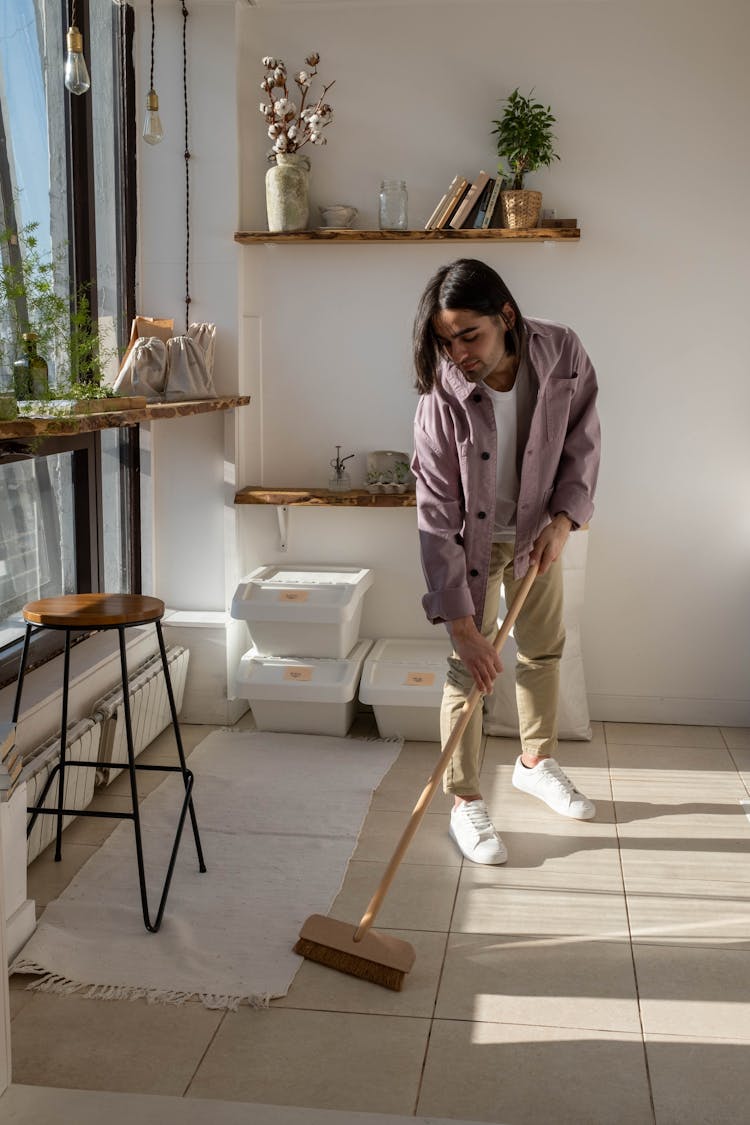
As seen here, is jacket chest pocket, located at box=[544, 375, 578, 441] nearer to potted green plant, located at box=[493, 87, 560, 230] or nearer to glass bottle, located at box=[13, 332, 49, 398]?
potted green plant, located at box=[493, 87, 560, 230]

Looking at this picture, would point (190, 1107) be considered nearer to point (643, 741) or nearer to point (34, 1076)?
point (34, 1076)

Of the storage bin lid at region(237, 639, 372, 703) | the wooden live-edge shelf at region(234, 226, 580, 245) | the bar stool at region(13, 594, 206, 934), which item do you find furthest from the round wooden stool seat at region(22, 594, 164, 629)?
the wooden live-edge shelf at region(234, 226, 580, 245)

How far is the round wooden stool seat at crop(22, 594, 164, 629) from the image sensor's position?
254cm

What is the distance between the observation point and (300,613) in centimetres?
379

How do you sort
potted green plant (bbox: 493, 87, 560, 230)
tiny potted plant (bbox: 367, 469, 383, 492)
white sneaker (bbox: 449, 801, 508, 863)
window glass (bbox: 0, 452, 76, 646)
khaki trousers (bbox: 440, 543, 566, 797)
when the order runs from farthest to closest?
tiny potted plant (bbox: 367, 469, 383, 492), potted green plant (bbox: 493, 87, 560, 230), window glass (bbox: 0, 452, 76, 646), khaki trousers (bbox: 440, 543, 566, 797), white sneaker (bbox: 449, 801, 508, 863)

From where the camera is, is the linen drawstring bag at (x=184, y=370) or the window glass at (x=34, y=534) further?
the linen drawstring bag at (x=184, y=370)

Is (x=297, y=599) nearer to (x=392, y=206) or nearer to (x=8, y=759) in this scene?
(x=392, y=206)

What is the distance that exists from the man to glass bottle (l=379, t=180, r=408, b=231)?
3.62 feet

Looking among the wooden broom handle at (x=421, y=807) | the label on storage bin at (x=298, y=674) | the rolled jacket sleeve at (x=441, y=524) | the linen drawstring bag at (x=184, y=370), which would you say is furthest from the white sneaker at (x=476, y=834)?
the linen drawstring bag at (x=184, y=370)

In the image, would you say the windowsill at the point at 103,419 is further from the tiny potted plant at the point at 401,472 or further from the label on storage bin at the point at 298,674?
the label on storage bin at the point at 298,674

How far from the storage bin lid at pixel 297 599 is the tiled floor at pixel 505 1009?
862 millimetres

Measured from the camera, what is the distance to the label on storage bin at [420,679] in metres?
3.78

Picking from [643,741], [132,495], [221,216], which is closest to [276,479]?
[132,495]

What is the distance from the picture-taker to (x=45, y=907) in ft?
8.76
